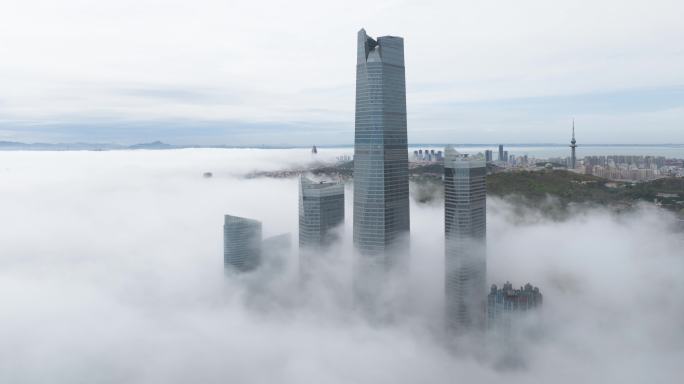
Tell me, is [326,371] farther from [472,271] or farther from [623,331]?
[623,331]

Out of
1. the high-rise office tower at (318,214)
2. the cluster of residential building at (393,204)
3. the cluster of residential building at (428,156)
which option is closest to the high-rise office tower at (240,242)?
the high-rise office tower at (318,214)

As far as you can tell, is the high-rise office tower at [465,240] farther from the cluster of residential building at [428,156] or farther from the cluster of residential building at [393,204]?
the cluster of residential building at [428,156]

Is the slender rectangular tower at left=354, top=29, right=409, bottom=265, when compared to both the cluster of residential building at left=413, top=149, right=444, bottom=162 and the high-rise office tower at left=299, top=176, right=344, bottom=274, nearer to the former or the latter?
the high-rise office tower at left=299, top=176, right=344, bottom=274

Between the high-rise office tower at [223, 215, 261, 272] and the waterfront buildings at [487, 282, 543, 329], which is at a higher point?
the high-rise office tower at [223, 215, 261, 272]

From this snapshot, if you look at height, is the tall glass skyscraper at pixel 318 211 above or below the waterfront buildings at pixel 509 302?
above

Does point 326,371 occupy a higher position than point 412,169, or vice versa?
point 412,169

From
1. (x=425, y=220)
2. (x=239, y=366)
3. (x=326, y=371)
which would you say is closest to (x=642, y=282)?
(x=425, y=220)

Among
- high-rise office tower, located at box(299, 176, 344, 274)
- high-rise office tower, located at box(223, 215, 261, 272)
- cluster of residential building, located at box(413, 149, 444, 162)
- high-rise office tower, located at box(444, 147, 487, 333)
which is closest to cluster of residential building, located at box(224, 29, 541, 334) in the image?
high-rise office tower, located at box(444, 147, 487, 333)
